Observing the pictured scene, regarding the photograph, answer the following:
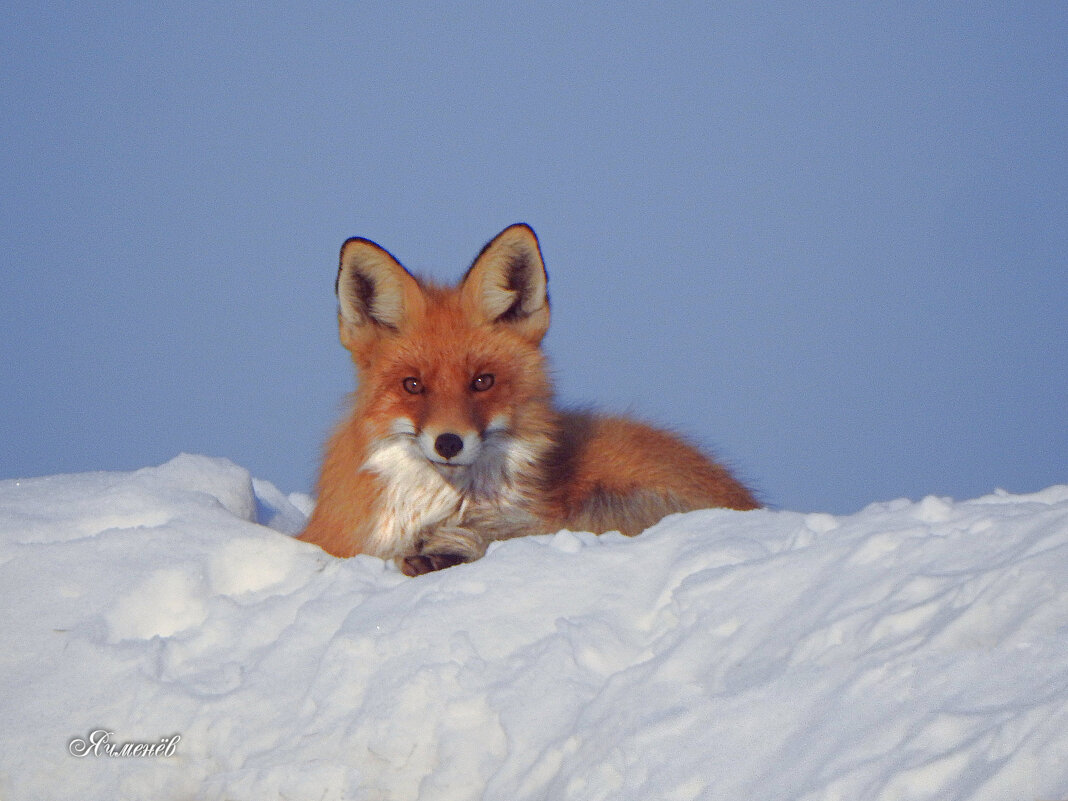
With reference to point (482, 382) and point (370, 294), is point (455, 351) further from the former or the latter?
point (370, 294)

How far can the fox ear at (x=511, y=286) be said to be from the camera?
4680mm

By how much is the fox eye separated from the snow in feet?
3.00

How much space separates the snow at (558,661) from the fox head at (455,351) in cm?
71

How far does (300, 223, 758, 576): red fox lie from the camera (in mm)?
4574

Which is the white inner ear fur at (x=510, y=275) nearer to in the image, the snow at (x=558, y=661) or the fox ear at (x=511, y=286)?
the fox ear at (x=511, y=286)

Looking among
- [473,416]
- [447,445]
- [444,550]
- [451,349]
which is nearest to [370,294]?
[451,349]

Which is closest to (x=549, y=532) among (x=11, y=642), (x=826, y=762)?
(x=11, y=642)

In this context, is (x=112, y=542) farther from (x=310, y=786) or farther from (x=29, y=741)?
(x=310, y=786)

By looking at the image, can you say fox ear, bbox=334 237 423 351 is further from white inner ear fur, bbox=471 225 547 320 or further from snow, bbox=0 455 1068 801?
snow, bbox=0 455 1068 801

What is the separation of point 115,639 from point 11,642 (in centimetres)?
39

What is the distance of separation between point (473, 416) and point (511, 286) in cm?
78

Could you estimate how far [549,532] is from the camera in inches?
187

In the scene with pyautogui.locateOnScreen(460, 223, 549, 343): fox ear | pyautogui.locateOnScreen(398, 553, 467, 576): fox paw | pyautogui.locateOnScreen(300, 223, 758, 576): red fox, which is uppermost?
pyautogui.locateOnScreen(460, 223, 549, 343): fox ear

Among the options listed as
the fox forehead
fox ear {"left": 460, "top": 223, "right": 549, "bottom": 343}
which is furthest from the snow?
fox ear {"left": 460, "top": 223, "right": 549, "bottom": 343}
